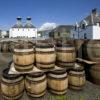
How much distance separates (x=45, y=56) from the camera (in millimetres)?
6055

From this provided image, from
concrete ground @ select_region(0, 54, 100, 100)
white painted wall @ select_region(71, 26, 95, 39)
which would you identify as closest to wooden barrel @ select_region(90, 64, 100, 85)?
concrete ground @ select_region(0, 54, 100, 100)

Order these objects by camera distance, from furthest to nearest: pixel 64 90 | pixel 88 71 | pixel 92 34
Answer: pixel 92 34
pixel 88 71
pixel 64 90

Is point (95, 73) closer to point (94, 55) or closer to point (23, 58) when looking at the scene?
point (94, 55)

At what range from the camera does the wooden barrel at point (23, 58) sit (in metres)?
5.87

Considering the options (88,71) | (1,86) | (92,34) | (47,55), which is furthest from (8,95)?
(92,34)

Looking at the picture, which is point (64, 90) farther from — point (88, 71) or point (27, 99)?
point (88, 71)

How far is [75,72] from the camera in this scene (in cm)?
638

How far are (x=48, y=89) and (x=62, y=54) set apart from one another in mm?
1251

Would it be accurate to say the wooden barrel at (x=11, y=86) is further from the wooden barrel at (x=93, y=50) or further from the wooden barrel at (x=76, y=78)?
the wooden barrel at (x=93, y=50)

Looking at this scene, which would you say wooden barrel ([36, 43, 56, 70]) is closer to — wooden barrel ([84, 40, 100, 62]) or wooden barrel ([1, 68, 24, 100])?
wooden barrel ([1, 68, 24, 100])

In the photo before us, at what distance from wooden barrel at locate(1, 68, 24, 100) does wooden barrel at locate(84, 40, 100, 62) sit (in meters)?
3.12

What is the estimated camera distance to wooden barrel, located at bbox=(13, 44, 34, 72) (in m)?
5.87

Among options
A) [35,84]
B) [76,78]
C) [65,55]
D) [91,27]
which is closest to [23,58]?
[35,84]

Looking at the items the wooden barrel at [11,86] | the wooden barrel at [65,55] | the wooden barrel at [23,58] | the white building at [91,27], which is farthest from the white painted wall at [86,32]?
the wooden barrel at [11,86]
